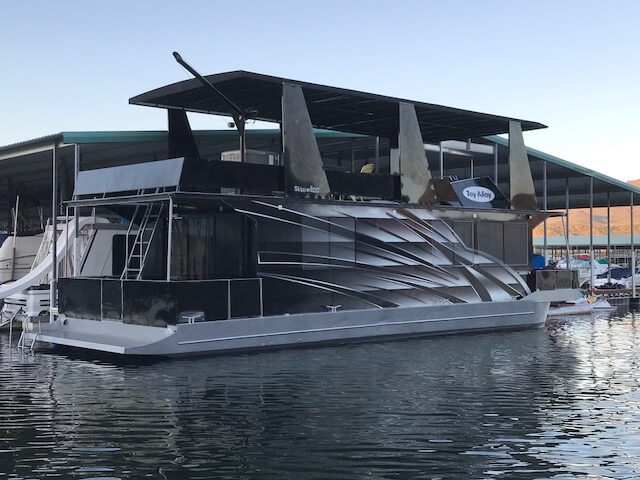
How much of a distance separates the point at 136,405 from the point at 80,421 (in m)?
1.06

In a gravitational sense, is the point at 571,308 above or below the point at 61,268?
below

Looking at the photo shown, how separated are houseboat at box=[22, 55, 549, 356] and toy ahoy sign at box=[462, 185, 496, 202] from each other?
5 cm

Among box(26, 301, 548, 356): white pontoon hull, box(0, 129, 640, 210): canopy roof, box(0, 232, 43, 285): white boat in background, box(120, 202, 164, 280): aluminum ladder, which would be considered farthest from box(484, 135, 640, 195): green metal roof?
box(0, 232, 43, 285): white boat in background

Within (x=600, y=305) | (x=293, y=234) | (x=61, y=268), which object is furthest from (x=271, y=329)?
(x=600, y=305)

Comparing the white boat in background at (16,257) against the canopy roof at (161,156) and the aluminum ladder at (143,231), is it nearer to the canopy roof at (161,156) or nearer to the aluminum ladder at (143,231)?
the canopy roof at (161,156)

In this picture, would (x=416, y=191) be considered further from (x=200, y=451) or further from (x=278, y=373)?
(x=200, y=451)

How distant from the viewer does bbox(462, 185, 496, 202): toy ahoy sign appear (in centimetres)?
2030

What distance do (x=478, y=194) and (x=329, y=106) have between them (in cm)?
463

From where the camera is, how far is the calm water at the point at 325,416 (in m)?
→ 7.43

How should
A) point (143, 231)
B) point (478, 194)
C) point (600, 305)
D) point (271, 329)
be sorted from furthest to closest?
1. point (600, 305)
2. point (478, 194)
3. point (143, 231)
4. point (271, 329)

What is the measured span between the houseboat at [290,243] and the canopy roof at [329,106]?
0.05m

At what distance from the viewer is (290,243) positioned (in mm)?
16469

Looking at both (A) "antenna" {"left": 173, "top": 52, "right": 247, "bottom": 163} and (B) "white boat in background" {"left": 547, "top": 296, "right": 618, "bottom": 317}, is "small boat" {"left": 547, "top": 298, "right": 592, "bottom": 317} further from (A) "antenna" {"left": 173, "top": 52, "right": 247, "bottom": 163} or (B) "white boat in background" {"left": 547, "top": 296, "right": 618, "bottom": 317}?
(A) "antenna" {"left": 173, "top": 52, "right": 247, "bottom": 163}

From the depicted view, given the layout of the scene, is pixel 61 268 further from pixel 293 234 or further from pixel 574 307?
pixel 574 307
